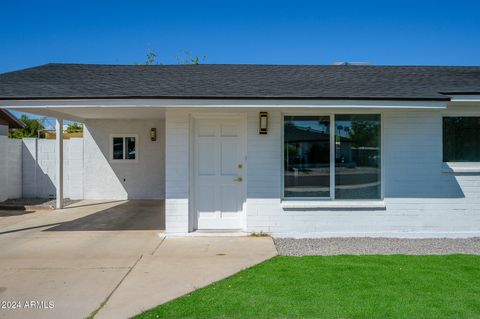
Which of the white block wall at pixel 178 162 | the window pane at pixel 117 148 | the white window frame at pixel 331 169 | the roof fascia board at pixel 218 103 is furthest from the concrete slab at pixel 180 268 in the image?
the window pane at pixel 117 148

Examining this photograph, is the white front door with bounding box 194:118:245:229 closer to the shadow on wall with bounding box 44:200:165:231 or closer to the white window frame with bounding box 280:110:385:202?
the white window frame with bounding box 280:110:385:202

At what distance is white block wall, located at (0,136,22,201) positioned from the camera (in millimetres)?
12008

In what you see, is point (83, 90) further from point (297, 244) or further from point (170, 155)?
point (297, 244)

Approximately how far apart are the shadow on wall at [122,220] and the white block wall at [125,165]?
132 centimetres

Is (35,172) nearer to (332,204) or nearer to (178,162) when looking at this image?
(178,162)

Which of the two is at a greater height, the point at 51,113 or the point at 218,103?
the point at 51,113

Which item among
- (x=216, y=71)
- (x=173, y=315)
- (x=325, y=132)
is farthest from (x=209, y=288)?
(x=216, y=71)

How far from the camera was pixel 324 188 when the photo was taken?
25.3 ft

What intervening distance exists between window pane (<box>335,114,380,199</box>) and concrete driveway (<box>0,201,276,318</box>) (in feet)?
6.67

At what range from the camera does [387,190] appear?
25.2ft

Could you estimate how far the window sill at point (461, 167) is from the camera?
304 inches

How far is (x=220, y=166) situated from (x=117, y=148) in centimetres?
655

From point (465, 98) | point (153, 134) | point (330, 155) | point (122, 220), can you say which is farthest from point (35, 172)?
point (465, 98)

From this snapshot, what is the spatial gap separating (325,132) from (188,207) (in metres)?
3.17
